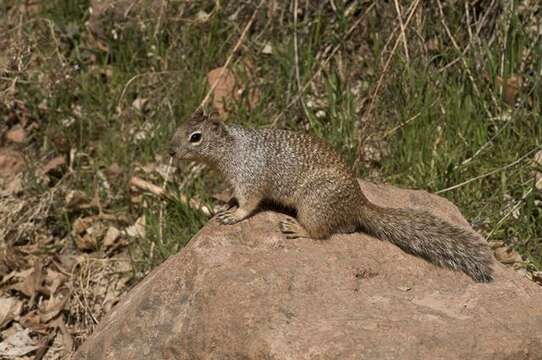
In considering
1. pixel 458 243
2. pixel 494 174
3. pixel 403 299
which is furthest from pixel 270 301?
pixel 494 174

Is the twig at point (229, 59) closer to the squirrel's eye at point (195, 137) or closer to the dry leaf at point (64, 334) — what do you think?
the squirrel's eye at point (195, 137)

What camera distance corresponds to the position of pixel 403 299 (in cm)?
361

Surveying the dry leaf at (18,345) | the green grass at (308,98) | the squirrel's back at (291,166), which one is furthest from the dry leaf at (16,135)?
the squirrel's back at (291,166)

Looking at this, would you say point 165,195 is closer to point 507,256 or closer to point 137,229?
point 137,229

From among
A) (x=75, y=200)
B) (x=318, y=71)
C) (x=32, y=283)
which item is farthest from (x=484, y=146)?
(x=32, y=283)

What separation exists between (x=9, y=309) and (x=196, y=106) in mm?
2141

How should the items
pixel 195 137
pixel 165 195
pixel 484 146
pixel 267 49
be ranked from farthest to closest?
1. pixel 267 49
2. pixel 165 195
3. pixel 484 146
4. pixel 195 137

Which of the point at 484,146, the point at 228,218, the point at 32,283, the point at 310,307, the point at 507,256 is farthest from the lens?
the point at 32,283

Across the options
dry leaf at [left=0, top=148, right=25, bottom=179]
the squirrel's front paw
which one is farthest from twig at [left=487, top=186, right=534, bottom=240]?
dry leaf at [left=0, top=148, right=25, bottom=179]

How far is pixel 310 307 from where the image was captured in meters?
3.46

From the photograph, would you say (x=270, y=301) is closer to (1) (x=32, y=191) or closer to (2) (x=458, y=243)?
(2) (x=458, y=243)

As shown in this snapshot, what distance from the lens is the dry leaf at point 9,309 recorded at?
5.40 metres

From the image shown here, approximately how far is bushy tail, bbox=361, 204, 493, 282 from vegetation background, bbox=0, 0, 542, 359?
3.36ft

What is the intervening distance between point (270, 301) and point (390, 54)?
114 inches
